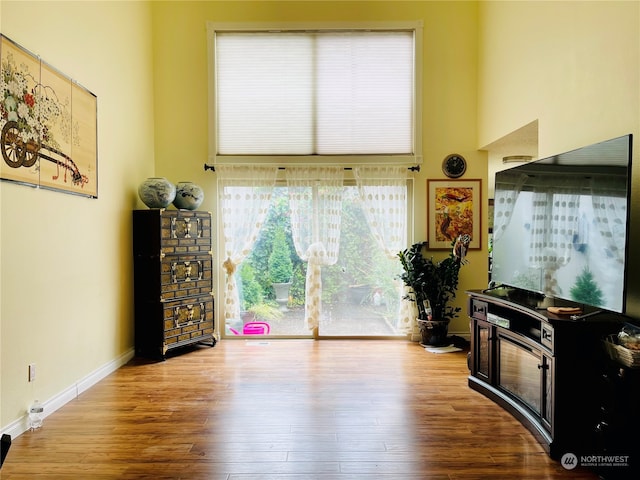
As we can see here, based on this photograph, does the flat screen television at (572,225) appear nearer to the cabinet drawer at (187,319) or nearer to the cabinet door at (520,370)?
the cabinet door at (520,370)

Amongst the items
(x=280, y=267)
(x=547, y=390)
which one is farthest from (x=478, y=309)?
(x=280, y=267)

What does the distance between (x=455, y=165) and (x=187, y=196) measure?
130 inches

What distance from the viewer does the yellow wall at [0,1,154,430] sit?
2.75m

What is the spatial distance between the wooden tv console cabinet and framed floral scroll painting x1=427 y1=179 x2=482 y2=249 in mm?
1951

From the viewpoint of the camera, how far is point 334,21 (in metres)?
5.03

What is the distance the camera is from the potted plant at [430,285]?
481 centimetres

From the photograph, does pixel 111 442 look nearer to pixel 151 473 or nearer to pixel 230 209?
pixel 151 473

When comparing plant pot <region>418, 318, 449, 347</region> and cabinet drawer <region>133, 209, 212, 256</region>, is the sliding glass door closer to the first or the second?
plant pot <region>418, 318, 449, 347</region>

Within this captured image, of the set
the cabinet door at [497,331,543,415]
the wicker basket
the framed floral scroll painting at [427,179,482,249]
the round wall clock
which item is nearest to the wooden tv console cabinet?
the cabinet door at [497,331,543,415]

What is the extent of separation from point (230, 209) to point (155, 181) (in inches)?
39.7

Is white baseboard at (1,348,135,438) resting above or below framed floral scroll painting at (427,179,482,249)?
below

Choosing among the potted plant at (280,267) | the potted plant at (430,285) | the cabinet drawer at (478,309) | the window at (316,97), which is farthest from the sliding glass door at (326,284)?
the cabinet drawer at (478,309)

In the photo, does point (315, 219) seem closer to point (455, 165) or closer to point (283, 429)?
point (455, 165)

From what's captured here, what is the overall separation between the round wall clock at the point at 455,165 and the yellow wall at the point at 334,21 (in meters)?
0.07
